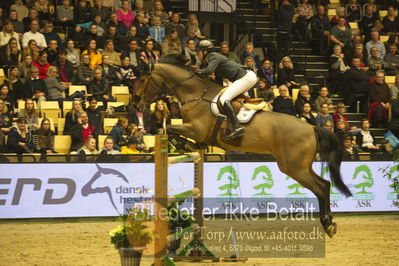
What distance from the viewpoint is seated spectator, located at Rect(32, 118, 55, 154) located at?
13.4m

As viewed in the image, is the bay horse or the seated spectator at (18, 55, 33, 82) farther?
the seated spectator at (18, 55, 33, 82)

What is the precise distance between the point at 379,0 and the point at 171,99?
9435 mm

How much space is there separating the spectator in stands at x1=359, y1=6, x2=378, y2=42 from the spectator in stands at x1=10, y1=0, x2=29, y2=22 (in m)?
9.55

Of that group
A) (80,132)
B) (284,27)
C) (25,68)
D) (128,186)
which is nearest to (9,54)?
(25,68)

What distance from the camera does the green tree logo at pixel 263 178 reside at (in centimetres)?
1341

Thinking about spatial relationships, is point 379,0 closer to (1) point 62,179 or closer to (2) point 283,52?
(2) point 283,52

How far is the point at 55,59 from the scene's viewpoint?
51.3 ft

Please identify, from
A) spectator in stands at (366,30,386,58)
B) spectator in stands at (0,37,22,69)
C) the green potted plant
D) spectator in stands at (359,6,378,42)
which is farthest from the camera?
spectator in stands at (359,6,378,42)

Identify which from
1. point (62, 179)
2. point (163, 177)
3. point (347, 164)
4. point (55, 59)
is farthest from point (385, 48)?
point (163, 177)

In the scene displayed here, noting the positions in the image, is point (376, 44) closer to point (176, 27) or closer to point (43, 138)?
point (176, 27)

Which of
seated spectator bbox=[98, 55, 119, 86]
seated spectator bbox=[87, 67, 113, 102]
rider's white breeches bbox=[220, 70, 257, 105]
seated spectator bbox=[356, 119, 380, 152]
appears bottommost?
seated spectator bbox=[356, 119, 380, 152]

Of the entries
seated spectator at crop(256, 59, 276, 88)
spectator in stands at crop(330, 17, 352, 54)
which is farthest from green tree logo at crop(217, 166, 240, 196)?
spectator in stands at crop(330, 17, 352, 54)

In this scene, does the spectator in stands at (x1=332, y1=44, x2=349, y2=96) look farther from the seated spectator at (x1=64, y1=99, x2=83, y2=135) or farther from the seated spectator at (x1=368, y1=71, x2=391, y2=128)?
the seated spectator at (x1=64, y1=99, x2=83, y2=135)

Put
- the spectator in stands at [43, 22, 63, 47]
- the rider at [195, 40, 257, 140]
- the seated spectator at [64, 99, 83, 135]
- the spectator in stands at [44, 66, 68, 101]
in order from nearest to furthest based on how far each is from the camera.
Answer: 1. the rider at [195, 40, 257, 140]
2. the seated spectator at [64, 99, 83, 135]
3. the spectator in stands at [44, 66, 68, 101]
4. the spectator in stands at [43, 22, 63, 47]
